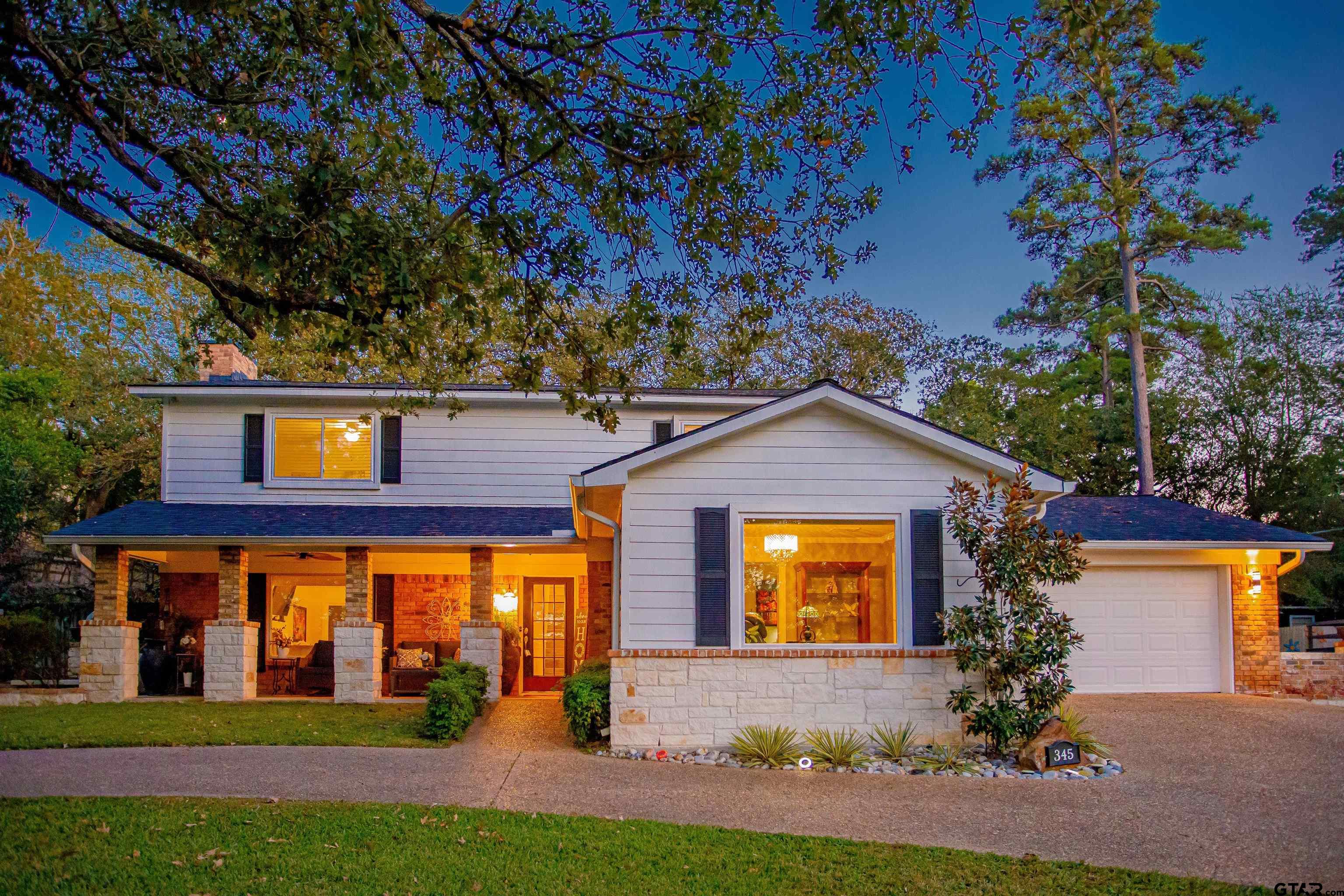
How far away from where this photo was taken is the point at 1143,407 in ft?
74.6

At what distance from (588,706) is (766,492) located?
3.19 meters

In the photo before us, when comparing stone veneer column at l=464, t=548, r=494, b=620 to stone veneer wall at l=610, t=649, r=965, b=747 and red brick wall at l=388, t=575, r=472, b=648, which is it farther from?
stone veneer wall at l=610, t=649, r=965, b=747

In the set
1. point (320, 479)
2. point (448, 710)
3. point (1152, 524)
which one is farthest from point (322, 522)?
point (1152, 524)

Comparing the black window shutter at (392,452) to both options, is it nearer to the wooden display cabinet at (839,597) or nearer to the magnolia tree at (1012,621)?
the wooden display cabinet at (839,597)

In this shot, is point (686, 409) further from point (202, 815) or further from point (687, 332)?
point (202, 815)

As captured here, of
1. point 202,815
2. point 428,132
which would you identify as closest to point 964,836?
point 202,815

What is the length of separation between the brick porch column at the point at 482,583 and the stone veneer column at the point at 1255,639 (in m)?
11.9

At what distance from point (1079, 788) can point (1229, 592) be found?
323 inches

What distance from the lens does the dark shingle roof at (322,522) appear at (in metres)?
14.5

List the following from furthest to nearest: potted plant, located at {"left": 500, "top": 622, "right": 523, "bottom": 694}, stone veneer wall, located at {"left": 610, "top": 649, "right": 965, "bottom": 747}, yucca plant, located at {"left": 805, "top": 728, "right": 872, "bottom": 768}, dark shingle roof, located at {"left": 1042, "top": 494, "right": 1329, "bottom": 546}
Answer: potted plant, located at {"left": 500, "top": 622, "right": 523, "bottom": 694} → dark shingle roof, located at {"left": 1042, "top": 494, "right": 1329, "bottom": 546} → stone veneer wall, located at {"left": 610, "top": 649, "right": 965, "bottom": 747} → yucca plant, located at {"left": 805, "top": 728, "right": 872, "bottom": 768}

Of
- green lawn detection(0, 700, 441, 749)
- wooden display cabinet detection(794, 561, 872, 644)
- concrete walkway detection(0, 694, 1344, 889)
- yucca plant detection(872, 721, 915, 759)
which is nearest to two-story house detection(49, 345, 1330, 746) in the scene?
wooden display cabinet detection(794, 561, 872, 644)

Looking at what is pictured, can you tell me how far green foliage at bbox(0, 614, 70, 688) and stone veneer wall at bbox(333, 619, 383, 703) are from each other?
5661 mm

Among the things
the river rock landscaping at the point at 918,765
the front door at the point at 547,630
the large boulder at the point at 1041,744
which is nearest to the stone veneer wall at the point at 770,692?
the river rock landscaping at the point at 918,765

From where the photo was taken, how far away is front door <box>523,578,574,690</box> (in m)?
18.0
